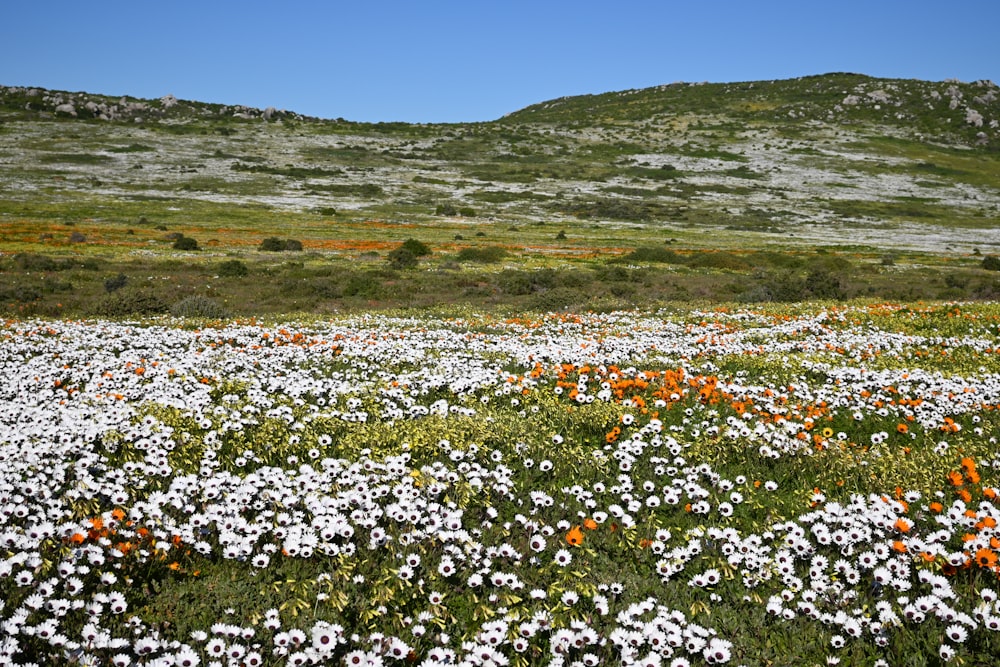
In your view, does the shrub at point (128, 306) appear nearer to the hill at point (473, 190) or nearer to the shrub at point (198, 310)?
the shrub at point (198, 310)

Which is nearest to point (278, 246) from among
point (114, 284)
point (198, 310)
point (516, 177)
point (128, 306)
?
point (114, 284)

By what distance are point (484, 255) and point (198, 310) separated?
31.2 meters

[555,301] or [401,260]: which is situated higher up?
[401,260]

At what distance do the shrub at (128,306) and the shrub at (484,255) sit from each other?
29.6m

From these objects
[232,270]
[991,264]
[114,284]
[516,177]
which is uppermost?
[516,177]

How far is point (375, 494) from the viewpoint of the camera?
6.12 meters

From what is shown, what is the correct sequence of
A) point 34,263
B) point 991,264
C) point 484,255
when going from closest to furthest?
point 34,263 < point 484,255 < point 991,264

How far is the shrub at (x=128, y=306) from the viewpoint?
2288 centimetres

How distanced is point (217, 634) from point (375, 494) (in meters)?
2.01

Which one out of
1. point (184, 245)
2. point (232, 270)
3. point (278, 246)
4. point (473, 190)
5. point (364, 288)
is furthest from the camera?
point (473, 190)

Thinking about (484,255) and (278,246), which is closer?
(484,255)

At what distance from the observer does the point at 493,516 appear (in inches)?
235

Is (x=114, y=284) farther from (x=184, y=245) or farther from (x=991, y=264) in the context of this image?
(x=991, y=264)

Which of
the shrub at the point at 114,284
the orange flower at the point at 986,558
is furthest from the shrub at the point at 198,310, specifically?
the orange flower at the point at 986,558
